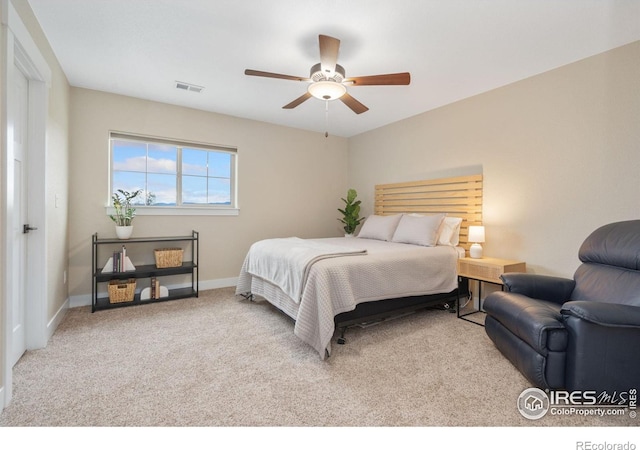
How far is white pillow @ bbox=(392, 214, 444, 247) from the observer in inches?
135

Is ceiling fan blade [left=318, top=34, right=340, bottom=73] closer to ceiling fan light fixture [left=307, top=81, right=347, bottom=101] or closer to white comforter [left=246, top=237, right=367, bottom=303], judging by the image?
ceiling fan light fixture [left=307, top=81, right=347, bottom=101]


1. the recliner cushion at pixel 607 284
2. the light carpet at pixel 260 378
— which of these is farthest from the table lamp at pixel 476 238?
the recliner cushion at pixel 607 284

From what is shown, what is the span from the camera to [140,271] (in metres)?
3.42

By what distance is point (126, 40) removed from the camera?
8.09ft

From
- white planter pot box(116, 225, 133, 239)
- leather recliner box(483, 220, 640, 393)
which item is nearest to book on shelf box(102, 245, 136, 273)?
white planter pot box(116, 225, 133, 239)

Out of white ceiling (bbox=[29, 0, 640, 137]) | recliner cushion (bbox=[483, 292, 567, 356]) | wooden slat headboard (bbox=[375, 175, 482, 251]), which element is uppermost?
white ceiling (bbox=[29, 0, 640, 137])

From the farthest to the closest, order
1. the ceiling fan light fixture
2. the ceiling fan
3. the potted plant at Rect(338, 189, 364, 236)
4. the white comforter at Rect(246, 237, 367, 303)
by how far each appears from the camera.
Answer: the potted plant at Rect(338, 189, 364, 236)
the white comforter at Rect(246, 237, 367, 303)
the ceiling fan light fixture
the ceiling fan

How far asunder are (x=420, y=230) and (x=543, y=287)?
1.38m

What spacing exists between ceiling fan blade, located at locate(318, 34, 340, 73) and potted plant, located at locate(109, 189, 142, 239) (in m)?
2.86

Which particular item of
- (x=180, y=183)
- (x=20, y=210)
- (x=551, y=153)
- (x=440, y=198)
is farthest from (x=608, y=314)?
(x=180, y=183)

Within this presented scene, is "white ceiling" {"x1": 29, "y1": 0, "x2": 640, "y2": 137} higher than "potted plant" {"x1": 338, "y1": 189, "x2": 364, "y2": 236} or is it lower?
higher

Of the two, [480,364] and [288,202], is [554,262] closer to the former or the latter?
[480,364]

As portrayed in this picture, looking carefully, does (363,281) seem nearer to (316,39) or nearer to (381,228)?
(381,228)

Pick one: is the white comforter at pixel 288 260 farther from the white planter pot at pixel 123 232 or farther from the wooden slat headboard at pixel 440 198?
the wooden slat headboard at pixel 440 198
